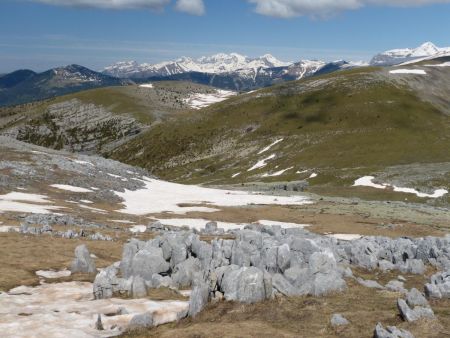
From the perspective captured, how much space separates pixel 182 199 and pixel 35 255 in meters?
59.0

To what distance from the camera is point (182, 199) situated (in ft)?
319

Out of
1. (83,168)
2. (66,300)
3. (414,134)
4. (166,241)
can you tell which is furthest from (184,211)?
(414,134)

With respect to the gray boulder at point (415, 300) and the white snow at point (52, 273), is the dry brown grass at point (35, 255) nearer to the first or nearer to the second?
the white snow at point (52, 273)

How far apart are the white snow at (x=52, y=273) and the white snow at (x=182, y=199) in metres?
43.0

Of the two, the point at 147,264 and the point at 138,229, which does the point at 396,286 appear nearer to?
the point at 147,264

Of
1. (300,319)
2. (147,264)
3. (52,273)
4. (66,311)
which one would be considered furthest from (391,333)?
(52,273)

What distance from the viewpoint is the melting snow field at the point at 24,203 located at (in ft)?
204

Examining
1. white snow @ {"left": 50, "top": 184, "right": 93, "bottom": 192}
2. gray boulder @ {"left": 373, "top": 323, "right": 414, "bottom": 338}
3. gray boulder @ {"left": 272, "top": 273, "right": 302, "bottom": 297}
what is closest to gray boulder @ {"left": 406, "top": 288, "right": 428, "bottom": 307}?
gray boulder @ {"left": 373, "top": 323, "right": 414, "bottom": 338}

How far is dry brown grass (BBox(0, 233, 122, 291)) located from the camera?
1285 inches

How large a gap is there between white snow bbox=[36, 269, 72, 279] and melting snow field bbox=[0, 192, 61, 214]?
1133 inches

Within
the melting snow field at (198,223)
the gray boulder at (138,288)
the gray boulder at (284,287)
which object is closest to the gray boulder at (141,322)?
the gray boulder at (138,288)

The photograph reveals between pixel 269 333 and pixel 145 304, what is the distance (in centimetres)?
870

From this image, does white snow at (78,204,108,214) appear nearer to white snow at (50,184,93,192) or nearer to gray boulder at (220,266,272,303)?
white snow at (50,184,93,192)

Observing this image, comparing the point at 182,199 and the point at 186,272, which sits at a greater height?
the point at 186,272
